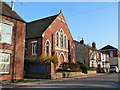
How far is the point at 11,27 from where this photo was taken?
59.0ft

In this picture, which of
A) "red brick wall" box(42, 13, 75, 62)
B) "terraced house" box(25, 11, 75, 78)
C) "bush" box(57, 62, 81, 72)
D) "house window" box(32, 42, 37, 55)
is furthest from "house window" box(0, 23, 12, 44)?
"bush" box(57, 62, 81, 72)

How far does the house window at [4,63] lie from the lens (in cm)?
1664

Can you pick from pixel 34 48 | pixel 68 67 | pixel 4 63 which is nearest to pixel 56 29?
pixel 34 48

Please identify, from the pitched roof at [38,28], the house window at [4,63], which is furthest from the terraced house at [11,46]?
the pitched roof at [38,28]

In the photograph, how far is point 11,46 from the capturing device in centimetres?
1773

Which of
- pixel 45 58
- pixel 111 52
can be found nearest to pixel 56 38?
pixel 45 58

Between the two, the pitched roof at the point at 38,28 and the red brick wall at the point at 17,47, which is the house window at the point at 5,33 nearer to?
the red brick wall at the point at 17,47

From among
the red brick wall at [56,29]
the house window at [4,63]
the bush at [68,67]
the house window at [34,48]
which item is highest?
the red brick wall at [56,29]

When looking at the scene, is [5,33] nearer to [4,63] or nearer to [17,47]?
[17,47]

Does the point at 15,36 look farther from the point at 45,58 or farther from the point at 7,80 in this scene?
the point at 45,58

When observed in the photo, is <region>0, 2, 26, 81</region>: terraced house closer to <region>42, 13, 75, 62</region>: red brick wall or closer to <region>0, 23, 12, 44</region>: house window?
<region>0, 23, 12, 44</region>: house window

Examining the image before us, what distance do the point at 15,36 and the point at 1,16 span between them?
2611 mm

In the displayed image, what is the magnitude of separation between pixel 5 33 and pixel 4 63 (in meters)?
3.07

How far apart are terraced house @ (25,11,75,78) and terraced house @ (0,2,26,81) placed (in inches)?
380
